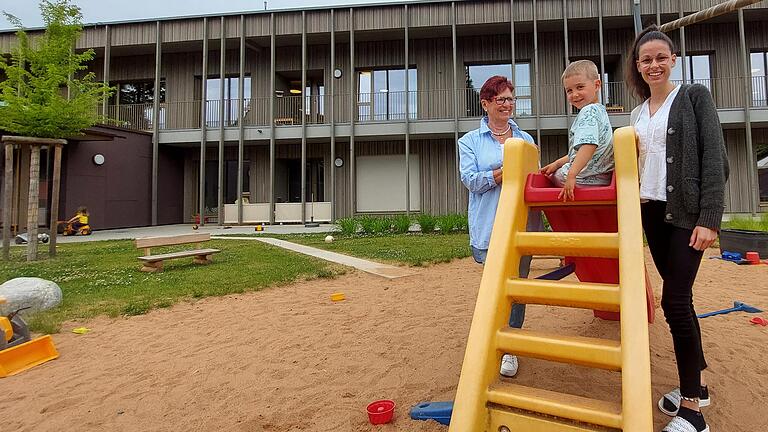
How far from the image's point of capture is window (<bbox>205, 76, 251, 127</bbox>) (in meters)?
17.2

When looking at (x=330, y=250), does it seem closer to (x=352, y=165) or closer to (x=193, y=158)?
(x=352, y=165)

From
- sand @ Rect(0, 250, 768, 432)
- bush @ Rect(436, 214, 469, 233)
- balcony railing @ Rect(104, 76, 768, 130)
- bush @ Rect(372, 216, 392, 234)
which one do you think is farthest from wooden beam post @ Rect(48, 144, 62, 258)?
bush @ Rect(436, 214, 469, 233)

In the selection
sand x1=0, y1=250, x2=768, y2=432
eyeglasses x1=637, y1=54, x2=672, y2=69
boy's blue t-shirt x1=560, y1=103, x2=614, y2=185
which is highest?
eyeglasses x1=637, y1=54, x2=672, y2=69

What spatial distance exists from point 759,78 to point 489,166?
18956 mm

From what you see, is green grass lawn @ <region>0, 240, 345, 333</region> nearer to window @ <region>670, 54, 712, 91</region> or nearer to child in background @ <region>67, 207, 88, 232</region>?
child in background @ <region>67, 207, 88, 232</region>

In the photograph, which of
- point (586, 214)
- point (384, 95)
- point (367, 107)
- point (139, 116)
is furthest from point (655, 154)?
point (139, 116)

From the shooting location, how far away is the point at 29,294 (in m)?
4.52

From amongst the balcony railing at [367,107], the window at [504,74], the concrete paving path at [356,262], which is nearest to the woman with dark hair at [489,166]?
the concrete paving path at [356,262]

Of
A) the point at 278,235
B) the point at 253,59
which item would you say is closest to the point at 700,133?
the point at 278,235

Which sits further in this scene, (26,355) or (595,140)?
(26,355)

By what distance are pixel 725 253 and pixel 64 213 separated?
1865 cm

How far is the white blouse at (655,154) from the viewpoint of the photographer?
78.4 inches

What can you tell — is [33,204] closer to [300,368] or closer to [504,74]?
[300,368]

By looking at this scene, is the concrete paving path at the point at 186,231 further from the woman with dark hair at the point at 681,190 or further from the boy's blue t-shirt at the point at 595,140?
the woman with dark hair at the point at 681,190
